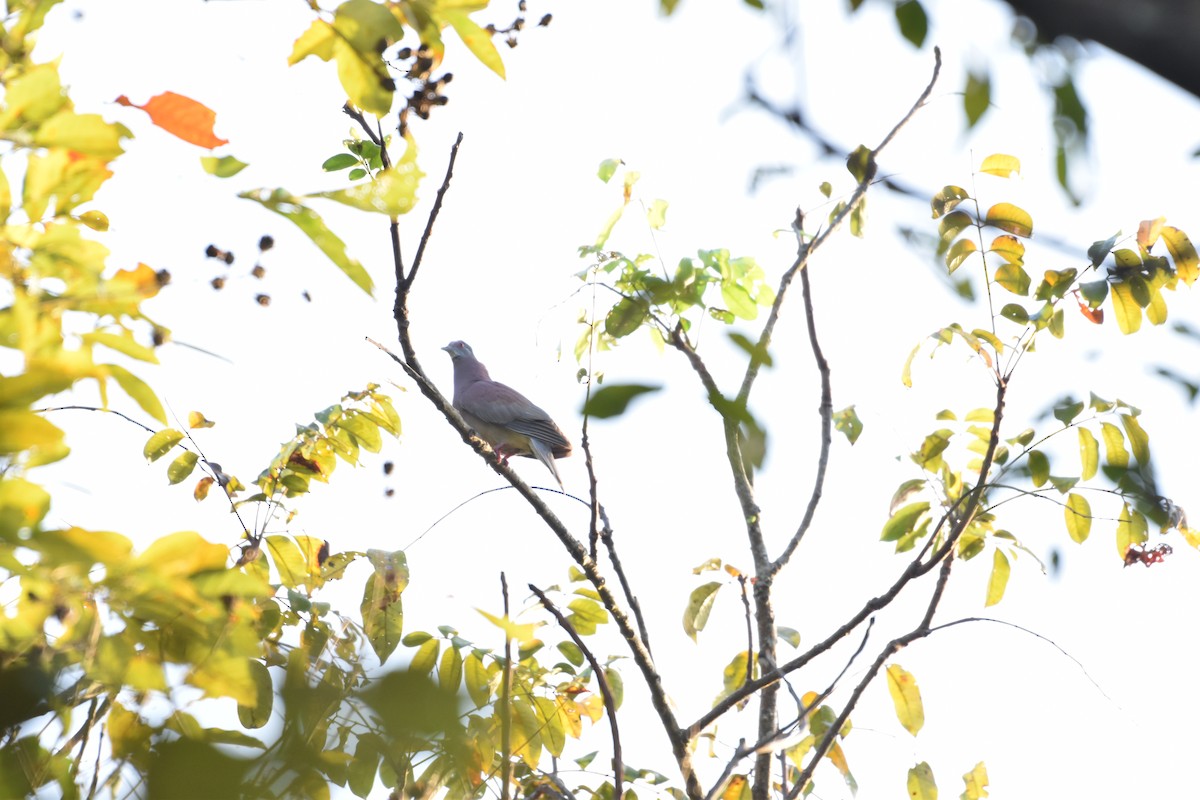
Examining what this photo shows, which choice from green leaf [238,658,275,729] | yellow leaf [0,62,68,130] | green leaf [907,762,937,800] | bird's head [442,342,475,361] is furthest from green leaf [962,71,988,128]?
bird's head [442,342,475,361]

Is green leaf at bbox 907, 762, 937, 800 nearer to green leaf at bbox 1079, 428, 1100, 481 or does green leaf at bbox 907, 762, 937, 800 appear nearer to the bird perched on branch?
green leaf at bbox 1079, 428, 1100, 481

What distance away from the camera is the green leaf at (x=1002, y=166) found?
277cm

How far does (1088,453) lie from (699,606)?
1.16 metres

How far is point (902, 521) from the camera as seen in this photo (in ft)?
9.43

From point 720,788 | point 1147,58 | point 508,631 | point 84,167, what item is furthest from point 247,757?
point 720,788

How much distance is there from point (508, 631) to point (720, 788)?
1.76 m

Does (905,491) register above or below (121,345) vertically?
above

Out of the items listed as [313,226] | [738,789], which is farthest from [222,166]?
[738,789]

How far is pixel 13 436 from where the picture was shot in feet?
2.71

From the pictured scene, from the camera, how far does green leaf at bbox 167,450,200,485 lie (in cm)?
326

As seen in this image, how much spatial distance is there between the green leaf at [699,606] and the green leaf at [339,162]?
61.5 inches

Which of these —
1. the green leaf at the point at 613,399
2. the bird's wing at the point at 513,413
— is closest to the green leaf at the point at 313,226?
the green leaf at the point at 613,399

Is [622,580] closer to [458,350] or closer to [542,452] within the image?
[542,452]

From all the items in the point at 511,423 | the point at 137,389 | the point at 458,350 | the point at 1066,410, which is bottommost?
the point at 137,389
